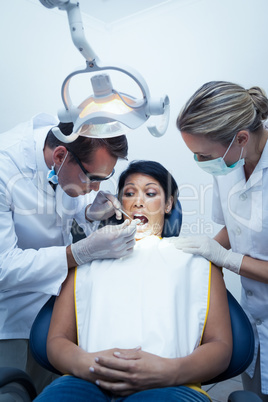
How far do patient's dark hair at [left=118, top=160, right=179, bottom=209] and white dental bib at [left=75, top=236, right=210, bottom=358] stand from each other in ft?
1.38

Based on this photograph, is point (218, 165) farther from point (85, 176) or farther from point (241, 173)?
point (85, 176)

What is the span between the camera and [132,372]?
45.7 inches

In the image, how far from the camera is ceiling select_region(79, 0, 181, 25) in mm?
2746

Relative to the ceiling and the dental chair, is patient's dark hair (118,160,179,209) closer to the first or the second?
the dental chair

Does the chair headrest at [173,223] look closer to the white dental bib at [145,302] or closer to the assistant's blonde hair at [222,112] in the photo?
the white dental bib at [145,302]

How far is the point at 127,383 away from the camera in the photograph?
117 cm

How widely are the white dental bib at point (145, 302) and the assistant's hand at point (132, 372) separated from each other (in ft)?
0.24

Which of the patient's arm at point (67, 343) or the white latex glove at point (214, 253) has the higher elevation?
the white latex glove at point (214, 253)

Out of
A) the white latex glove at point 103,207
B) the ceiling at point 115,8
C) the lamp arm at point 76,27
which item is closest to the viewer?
the lamp arm at point 76,27

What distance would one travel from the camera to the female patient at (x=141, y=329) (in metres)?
1.17

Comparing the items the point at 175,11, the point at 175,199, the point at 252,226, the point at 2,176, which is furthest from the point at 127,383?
the point at 175,11

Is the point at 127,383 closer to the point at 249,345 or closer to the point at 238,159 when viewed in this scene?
the point at 249,345

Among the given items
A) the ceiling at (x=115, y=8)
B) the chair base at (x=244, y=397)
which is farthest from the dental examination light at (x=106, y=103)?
the ceiling at (x=115, y=8)

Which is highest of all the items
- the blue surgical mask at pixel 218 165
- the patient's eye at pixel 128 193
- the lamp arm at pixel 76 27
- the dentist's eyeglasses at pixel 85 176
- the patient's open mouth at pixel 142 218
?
the lamp arm at pixel 76 27
